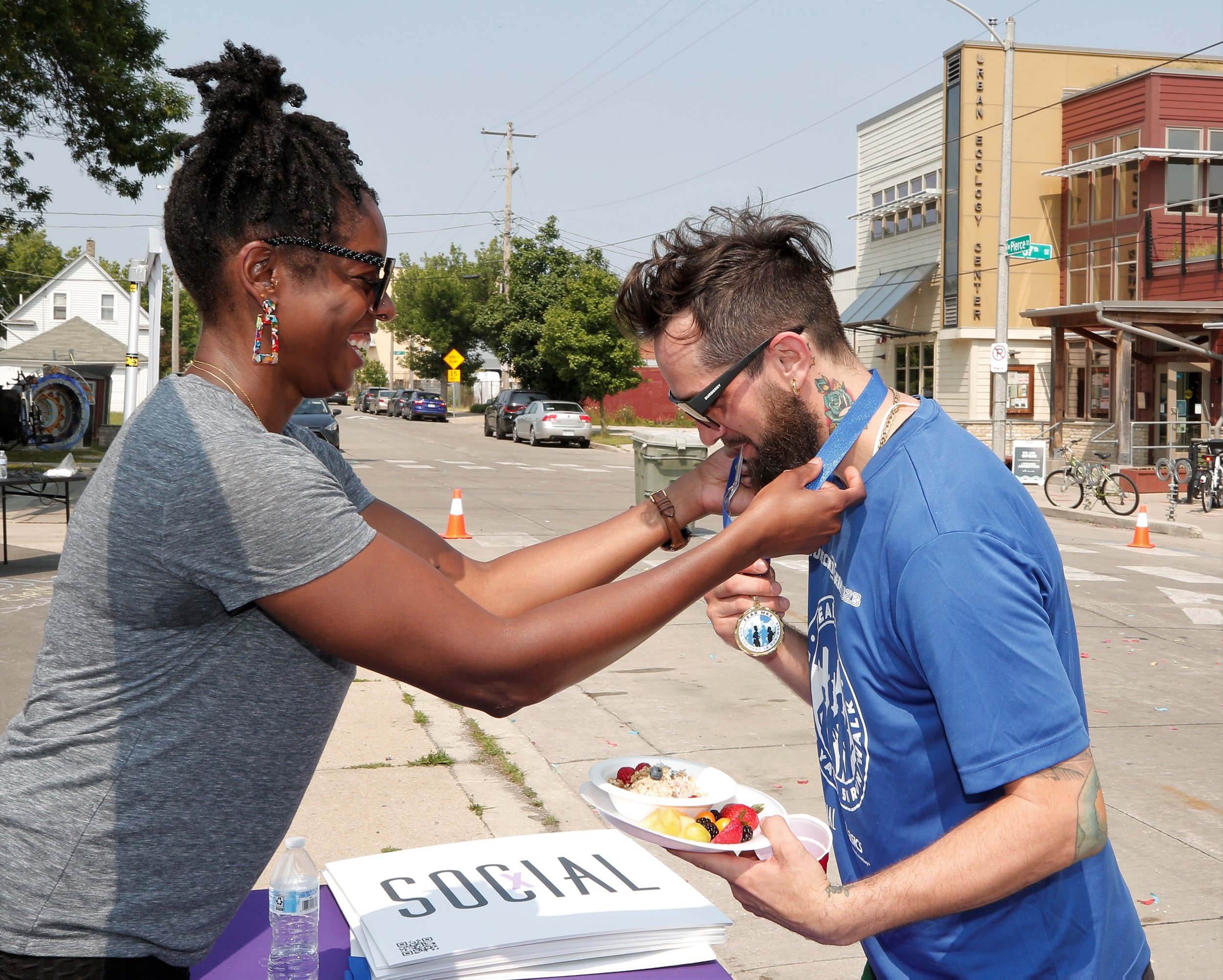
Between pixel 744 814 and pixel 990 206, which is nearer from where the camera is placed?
pixel 744 814

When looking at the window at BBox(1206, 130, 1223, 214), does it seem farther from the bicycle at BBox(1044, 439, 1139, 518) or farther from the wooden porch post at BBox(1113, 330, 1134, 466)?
the bicycle at BBox(1044, 439, 1139, 518)

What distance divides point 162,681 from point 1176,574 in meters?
13.9

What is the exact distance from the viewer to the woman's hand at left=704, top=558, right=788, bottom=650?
92.2 inches

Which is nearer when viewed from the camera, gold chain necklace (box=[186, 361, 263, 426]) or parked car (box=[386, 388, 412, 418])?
gold chain necklace (box=[186, 361, 263, 426])

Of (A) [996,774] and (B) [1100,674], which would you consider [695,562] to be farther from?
(B) [1100,674]

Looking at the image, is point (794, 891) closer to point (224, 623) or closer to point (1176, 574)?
point (224, 623)

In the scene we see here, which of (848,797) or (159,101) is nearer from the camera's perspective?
(848,797)

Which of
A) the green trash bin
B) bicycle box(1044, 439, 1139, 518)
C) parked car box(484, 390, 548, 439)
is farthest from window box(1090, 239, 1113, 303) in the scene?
the green trash bin

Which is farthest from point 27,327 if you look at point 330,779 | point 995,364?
point 330,779

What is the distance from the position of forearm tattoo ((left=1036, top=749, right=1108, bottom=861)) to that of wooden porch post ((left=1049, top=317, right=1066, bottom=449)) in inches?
1074

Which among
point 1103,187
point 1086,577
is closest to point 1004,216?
point 1103,187

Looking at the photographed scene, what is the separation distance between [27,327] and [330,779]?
221 feet

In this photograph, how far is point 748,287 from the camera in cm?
220

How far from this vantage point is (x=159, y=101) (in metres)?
19.0
